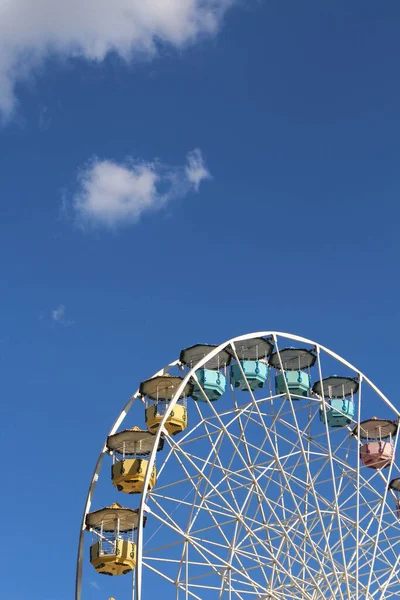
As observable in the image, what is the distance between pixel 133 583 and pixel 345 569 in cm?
899

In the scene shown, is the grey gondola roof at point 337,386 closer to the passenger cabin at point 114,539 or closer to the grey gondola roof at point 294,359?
the grey gondola roof at point 294,359

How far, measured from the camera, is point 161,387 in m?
37.8

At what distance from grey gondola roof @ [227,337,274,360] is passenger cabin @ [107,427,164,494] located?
13.9 feet

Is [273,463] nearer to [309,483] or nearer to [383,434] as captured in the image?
[309,483]

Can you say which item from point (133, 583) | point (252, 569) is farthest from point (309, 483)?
point (133, 583)

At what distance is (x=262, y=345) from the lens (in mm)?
38406

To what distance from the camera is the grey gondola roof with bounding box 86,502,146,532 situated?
34.6 m

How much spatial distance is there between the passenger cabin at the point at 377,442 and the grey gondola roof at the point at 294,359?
311 centimetres

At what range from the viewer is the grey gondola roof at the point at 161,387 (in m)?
37.5

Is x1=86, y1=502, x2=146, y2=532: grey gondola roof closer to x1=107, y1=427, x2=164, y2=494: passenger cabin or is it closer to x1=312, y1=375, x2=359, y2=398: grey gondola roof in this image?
x1=107, y1=427, x2=164, y2=494: passenger cabin

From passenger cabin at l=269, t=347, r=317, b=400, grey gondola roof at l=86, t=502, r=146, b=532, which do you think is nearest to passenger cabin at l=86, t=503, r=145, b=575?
grey gondola roof at l=86, t=502, r=146, b=532

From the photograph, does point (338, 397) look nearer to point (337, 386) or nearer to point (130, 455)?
point (337, 386)

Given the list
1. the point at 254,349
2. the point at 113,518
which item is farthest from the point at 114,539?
the point at 254,349

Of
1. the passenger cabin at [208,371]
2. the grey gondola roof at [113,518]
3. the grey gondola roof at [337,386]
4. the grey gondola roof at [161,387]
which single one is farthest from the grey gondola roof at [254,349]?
the grey gondola roof at [113,518]
